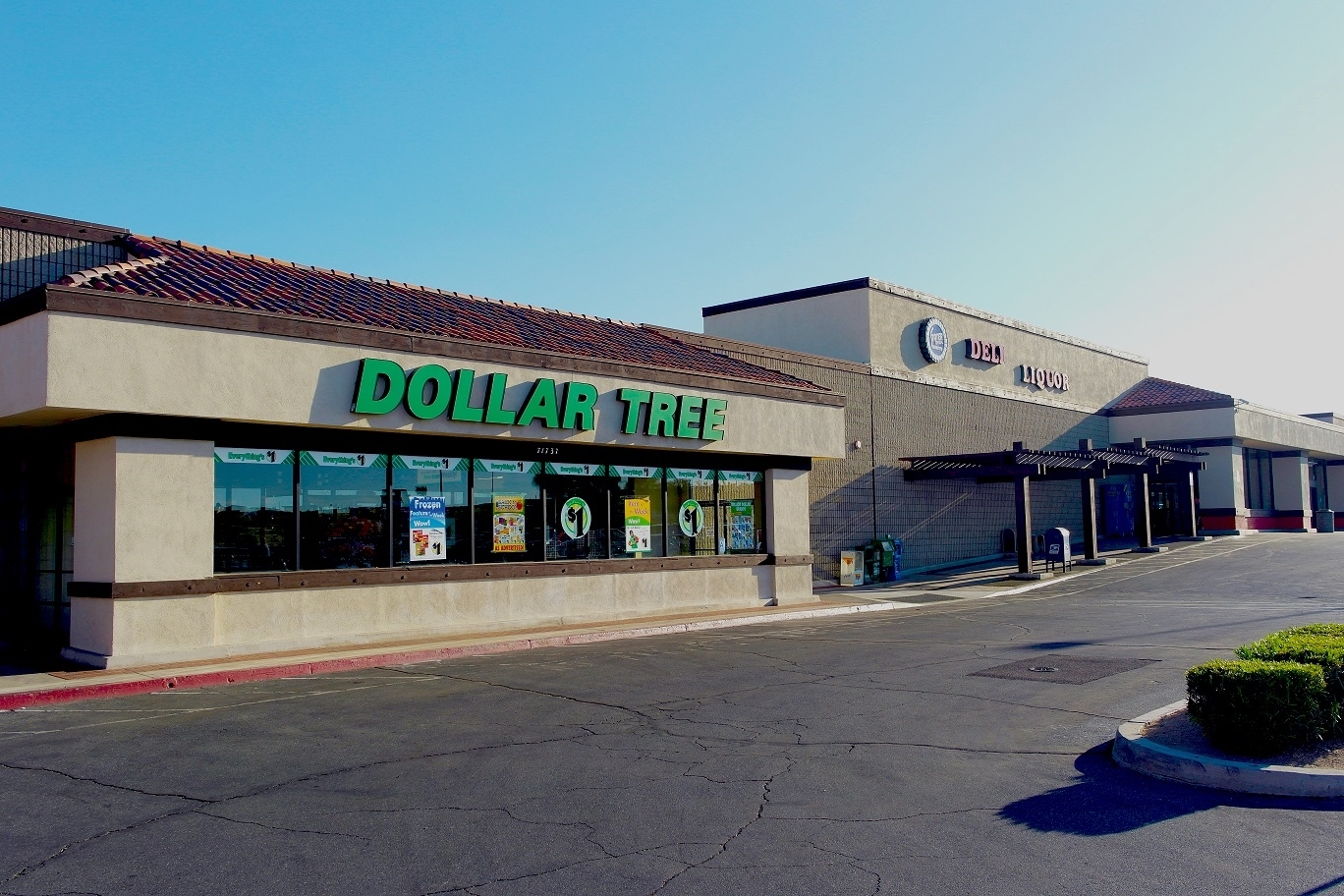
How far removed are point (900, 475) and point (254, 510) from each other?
68.0 ft

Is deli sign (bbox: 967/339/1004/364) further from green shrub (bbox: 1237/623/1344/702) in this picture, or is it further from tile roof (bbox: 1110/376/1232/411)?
green shrub (bbox: 1237/623/1344/702)

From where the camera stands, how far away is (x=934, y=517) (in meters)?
33.1

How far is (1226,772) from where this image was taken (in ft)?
25.2

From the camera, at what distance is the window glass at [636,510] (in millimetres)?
20656

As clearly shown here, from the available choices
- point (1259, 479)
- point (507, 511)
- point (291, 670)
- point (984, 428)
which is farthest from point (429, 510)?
point (1259, 479)

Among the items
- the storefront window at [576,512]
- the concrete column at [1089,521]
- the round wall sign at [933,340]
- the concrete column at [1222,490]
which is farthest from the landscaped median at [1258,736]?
the concrete column at [1222,490]

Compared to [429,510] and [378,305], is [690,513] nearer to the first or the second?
[429,510]

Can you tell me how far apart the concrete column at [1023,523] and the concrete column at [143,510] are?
72.3 ft

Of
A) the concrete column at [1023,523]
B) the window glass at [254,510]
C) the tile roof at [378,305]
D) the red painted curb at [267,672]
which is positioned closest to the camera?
the red painted curb at [267,672]

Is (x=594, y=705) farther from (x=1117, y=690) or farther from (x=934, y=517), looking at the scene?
(x=934, y=517)

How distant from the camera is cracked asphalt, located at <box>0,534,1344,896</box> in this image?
236 inches

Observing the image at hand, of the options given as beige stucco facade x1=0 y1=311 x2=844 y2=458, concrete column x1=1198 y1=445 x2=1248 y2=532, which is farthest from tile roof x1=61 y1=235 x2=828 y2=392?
concrete column x1=1198 y1=445 x2=1248 y2=532

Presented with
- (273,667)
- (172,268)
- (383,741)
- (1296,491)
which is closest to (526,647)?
(273,667)

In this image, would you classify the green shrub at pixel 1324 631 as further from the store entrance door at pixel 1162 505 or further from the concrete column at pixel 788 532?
the store entrance door at pixel 1162 505
